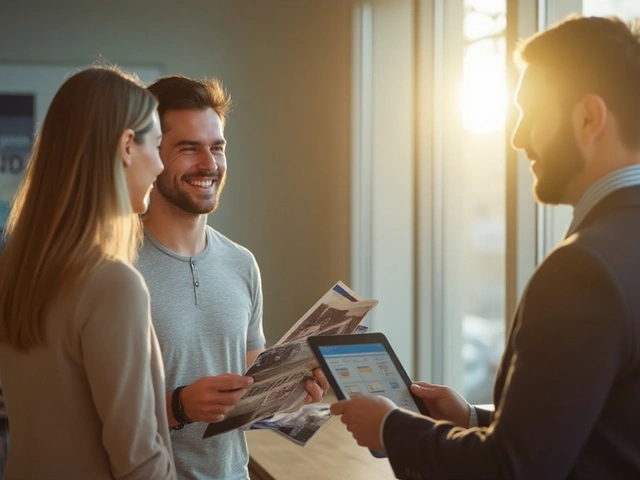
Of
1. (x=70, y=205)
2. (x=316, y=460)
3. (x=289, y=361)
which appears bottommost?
(x=316, y=460)

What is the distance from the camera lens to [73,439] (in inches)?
56.4

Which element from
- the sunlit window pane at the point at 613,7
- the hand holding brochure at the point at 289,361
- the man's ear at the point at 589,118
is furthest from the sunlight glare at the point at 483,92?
the man's ear at the point at 589,118

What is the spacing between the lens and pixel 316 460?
273cm

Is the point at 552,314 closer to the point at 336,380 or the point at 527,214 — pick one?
the point at 336,380

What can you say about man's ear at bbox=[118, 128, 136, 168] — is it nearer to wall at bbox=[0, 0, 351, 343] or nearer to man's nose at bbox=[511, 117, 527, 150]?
man's nose at bbox=[511, 117, 527, 150]

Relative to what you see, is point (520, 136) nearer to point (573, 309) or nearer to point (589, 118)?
point (589, 118)

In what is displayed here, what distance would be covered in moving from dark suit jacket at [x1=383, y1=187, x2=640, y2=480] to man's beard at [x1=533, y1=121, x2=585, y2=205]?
0.09 m

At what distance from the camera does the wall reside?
452 centimetres

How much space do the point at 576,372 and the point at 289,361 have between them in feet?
2.60

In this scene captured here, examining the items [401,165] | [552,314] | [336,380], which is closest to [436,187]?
[401,165]

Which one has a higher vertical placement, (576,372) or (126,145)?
(126,145)

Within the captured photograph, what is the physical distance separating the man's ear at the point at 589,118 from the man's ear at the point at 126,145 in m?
0.74

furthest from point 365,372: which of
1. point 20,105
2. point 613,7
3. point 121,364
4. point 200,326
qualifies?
point 20,105

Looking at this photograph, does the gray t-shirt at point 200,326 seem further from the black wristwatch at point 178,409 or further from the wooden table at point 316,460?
the wooden table at point 316,460
